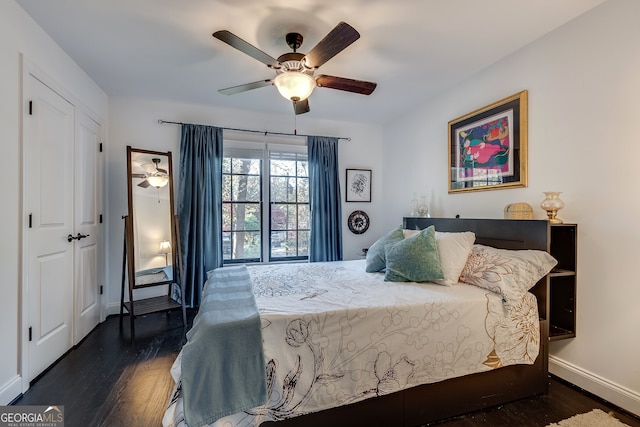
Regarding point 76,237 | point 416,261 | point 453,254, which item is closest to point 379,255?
point 416,261

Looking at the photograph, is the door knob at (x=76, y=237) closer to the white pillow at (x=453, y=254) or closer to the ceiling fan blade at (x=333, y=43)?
the ceiling fan blade at (x=333, y=43)

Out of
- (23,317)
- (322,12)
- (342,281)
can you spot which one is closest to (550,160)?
(342,281)

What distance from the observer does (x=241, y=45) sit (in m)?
1.80

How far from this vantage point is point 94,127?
306 cm

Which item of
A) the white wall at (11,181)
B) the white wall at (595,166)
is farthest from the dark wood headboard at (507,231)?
the white wall at (11,181)

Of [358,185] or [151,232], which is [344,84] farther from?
[151,232]

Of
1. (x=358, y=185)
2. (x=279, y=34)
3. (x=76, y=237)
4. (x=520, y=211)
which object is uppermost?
(x=279, y=34)

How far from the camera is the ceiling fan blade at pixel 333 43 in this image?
5.39ft

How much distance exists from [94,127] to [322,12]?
2740 mm

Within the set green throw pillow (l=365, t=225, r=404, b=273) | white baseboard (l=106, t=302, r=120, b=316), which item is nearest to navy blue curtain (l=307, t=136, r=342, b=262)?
green throw pillow (l=365, t=225, r=404, b=273)

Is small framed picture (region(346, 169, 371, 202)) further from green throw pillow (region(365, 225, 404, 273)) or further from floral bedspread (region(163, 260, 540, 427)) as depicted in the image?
floral bedspread (region(163, 260, 540, 427))

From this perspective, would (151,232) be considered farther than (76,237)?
Yes

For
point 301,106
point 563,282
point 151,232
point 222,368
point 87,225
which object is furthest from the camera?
point 151,232

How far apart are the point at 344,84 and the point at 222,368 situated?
2.14 m
